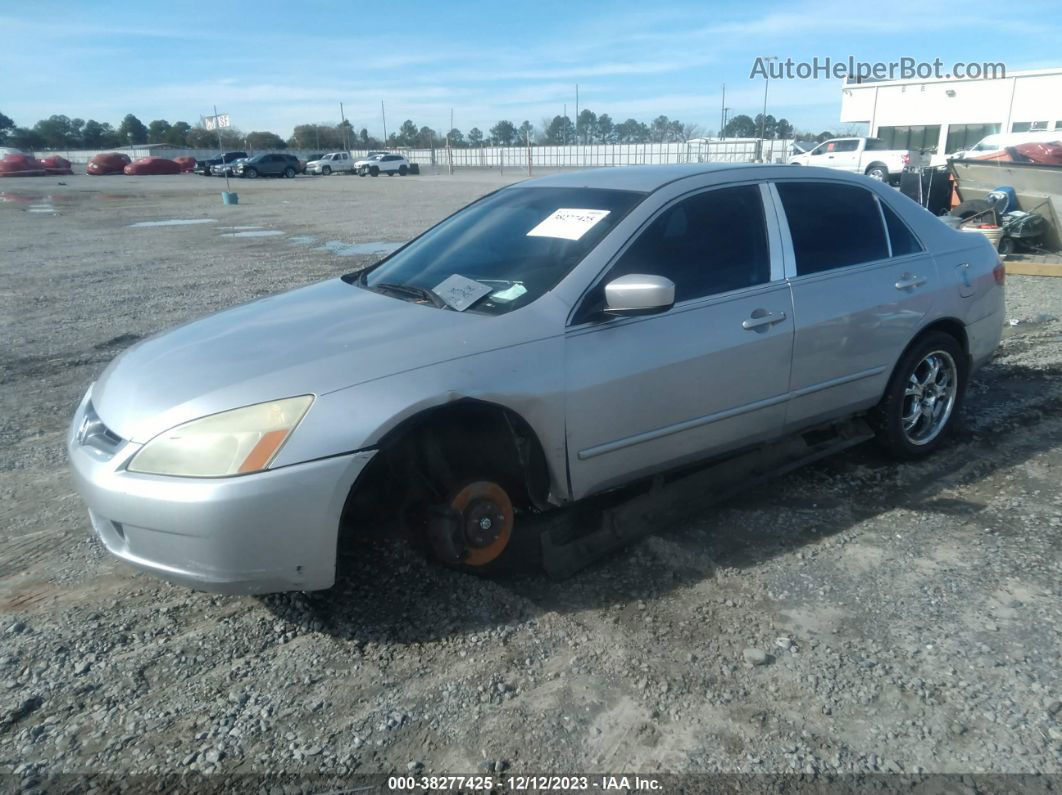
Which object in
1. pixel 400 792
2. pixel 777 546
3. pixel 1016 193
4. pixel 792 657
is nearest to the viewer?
pixel 400 792

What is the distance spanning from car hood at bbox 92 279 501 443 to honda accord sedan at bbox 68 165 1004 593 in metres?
0.01

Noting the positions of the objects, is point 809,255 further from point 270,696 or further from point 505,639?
point 270,696

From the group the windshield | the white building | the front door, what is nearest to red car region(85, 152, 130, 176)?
the white building

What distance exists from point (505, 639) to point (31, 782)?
4.92 ft

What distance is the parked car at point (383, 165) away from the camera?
51.4 metres

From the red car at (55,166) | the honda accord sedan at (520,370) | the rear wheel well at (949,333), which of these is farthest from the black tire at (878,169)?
the red car at (55,166)

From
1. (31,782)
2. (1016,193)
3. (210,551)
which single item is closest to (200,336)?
(210,551)

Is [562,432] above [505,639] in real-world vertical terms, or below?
above

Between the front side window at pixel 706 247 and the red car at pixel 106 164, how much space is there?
187 feet

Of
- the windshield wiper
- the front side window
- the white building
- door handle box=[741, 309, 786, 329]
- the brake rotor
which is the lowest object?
the brake rotor

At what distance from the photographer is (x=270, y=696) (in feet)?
8.66

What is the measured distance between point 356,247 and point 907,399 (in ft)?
36.6

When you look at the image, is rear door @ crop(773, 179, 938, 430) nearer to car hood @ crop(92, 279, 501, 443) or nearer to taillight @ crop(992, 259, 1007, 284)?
taillight @ crop(992, 259, 1007, 284)

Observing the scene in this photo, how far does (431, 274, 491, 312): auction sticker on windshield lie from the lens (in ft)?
10.8
